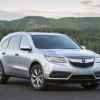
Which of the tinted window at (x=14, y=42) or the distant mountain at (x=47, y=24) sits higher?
the tinted window at (x=14, y=42)

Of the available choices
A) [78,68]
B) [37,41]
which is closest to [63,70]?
[78,68]

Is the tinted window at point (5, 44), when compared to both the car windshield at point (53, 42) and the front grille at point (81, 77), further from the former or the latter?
the front grille at point (81, 77)

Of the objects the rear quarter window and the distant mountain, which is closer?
the rear quarter window

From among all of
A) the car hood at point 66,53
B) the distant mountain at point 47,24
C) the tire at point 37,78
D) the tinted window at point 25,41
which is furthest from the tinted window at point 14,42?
the distant mountain at point 47,24

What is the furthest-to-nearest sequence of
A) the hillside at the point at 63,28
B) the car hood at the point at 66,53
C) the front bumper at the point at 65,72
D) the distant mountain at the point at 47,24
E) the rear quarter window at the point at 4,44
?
the distant mountain at the point at 47,24
the hillside at the point at 63,28
the rear quarter window at the point at 4,44
the car hood at the point at 66,53
the front bumper at the point at 65,72

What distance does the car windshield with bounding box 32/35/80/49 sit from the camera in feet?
54.5

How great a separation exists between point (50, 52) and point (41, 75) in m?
→ 0.69

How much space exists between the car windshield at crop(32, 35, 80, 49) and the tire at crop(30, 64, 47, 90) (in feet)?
2.69

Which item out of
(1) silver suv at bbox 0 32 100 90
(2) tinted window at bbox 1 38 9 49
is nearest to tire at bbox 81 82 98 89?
(1) silver suv at bbox 0 32 100 90

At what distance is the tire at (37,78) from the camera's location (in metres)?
15.5

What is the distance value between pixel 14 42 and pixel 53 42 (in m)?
1.47

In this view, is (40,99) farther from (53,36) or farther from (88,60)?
(53,36)

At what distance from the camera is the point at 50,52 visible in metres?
15.7

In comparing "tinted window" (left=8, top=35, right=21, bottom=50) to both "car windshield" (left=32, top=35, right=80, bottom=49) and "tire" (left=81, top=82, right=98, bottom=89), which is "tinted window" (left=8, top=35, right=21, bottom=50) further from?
"tire" (left=81, top=82, right=98, bottom=89)
